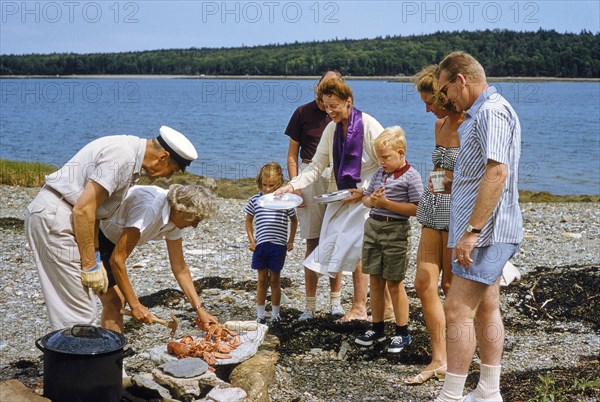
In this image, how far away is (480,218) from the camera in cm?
460

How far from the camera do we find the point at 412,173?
634cm

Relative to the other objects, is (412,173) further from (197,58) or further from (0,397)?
(197,58)

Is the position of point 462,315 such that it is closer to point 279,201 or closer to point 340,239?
point 340,239

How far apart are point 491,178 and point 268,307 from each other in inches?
156

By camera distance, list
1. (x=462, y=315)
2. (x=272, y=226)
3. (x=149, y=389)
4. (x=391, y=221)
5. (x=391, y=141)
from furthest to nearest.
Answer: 1. (x=272, y=226)
2. (x=391, y=221)
3. (x=391, y=141)
4. (x=149, y=389)
5. (x=462, y=315)

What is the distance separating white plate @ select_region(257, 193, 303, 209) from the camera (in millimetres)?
6781

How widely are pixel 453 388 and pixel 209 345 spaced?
179 cm

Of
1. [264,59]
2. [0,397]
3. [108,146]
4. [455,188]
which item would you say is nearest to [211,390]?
[0,397]

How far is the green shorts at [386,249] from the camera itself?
627 centimetres

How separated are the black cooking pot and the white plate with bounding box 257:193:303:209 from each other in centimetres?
240

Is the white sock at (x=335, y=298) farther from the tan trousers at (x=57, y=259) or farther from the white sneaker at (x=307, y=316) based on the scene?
the tan trousers at (x=57, y=259)

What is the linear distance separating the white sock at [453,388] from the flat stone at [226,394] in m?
1.24

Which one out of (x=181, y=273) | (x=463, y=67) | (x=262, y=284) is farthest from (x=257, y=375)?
(x=463, y=67)

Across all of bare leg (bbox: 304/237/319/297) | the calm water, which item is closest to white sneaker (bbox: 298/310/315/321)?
bare leg (bbox: 304/237/319/297)
